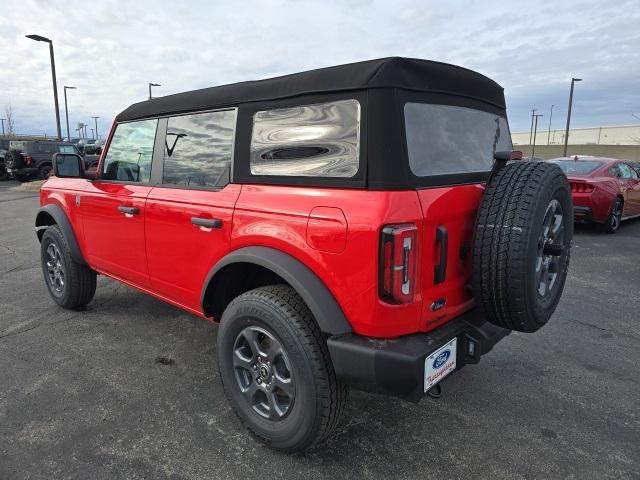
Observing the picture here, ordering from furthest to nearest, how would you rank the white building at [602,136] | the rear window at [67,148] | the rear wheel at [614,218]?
the white building at [602,136] < the rear window at [67,148] < the rear wheel at [614,218]

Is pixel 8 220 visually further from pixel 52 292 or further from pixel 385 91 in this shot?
pixel 385 91

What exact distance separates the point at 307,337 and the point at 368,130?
1.00 meters

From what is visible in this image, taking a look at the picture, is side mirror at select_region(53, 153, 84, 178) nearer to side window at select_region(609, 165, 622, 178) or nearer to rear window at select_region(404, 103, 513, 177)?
rear window at select_region(404, 103, 513, 177)

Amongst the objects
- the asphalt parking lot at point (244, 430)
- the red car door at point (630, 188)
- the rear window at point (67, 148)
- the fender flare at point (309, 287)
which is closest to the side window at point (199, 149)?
the fender flare at point (309, 287)

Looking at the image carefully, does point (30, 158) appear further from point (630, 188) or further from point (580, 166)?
point (630, 188)

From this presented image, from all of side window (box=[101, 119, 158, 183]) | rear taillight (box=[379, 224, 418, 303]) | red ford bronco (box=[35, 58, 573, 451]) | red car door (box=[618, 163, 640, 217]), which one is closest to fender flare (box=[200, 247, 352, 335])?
red ford bronco (box=[35, 58, 573, 451])

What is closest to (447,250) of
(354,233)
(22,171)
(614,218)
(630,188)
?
(354,233)

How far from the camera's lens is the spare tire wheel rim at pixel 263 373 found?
7.53ft

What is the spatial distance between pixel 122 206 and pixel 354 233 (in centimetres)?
214

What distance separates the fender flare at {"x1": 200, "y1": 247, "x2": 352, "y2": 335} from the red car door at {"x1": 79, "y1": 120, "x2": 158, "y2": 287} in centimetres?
136

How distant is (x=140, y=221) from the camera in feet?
10.5

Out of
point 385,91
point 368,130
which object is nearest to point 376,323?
point 368,130

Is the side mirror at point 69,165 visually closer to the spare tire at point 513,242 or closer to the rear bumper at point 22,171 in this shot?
the spare tire at point 513,242

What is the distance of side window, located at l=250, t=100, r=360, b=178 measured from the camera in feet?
6.88
